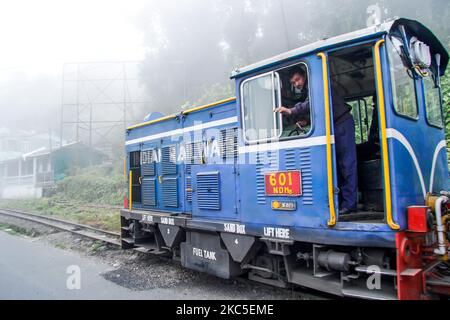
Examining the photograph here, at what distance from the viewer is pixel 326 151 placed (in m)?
3.85

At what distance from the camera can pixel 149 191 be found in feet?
24.5

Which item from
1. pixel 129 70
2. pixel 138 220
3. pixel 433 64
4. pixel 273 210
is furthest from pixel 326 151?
pixel 129 70

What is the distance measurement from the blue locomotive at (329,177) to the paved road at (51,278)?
1.25 metres

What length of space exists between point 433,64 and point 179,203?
454 cm

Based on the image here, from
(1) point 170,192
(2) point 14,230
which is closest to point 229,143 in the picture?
(1) point 170,192

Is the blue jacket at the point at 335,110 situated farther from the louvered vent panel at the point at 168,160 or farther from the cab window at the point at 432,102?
the louvered vent panel at the point at 168,160

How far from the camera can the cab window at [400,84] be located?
12.3 ft

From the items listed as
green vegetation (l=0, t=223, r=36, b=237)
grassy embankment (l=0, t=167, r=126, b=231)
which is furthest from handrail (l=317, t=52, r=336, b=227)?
grassy embankment (l=0, t=167, r=126, b=231)

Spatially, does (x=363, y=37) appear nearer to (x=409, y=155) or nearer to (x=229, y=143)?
(x=409, y=155)

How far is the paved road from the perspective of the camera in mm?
5332

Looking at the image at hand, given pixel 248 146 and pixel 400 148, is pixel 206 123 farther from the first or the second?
pixel 400 148

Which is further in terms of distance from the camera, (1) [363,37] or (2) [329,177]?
(2) [329,177]

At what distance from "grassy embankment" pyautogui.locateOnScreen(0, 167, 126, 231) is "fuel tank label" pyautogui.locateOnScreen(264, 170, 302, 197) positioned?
35.4ft

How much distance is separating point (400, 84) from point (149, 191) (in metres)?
5.19
